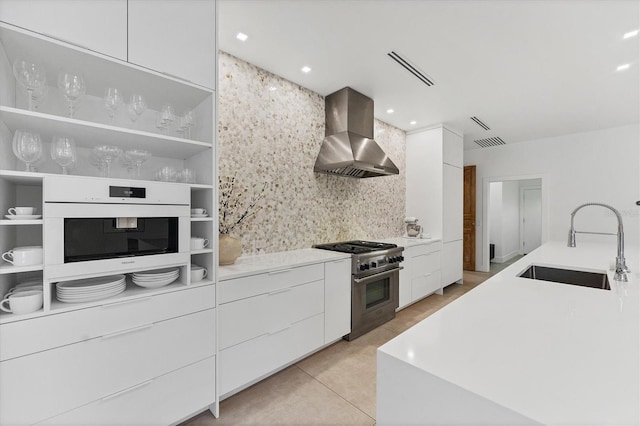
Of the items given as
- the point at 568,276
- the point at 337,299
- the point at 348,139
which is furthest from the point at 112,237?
the point at 568,276

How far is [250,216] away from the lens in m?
2.54

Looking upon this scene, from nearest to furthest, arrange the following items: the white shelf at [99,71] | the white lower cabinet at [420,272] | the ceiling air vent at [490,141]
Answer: the white shelf at [99,71]
the white lower cabinet at [420,272]
the ceiling air vent at [490,141]

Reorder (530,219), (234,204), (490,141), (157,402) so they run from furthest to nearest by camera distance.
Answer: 1. (530,219)
2. (490,141)
3. (234,204)
4. (157,402)

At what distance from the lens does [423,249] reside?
12.6ft

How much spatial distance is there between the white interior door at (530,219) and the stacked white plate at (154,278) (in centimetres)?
912

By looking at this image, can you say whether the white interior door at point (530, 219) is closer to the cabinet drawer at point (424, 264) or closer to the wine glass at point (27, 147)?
the cabinet drawer at point (424, 264)

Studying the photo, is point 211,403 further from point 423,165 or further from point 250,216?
point 423,165

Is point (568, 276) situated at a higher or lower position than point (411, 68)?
lower

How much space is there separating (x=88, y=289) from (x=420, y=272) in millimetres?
3511

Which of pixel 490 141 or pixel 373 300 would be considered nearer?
pixel 373 300

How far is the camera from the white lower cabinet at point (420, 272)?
11.5ft

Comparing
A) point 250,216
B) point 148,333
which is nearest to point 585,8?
point 250,216

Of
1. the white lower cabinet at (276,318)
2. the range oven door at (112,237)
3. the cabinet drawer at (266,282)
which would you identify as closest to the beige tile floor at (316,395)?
the white lower cabinet at (276,318)

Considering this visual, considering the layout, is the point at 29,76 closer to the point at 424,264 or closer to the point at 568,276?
the point at 568,276
